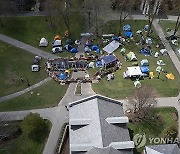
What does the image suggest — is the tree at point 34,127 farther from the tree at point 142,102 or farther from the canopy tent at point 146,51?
the canopy tent at point 146,51

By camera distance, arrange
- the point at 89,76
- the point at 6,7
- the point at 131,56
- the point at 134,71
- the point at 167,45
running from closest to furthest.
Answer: the point at 134,71, the point at 89,76, the point at 131,56, the point at 167,45, the point at 6,7

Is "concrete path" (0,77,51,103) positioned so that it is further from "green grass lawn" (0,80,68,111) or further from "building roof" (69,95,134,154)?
"building roof" (69,95,134,154)

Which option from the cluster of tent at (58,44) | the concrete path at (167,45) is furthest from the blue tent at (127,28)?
the cluster of tent at (58,44)

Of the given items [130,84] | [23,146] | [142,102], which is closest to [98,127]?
[142,102]

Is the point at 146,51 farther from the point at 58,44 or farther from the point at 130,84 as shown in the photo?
the point at 58,44

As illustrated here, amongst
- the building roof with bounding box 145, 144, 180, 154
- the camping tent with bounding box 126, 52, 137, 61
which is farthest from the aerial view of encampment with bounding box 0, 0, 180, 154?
the building roof with bounding box 145, 144, 180, 154

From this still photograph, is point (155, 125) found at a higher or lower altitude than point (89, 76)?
lower
